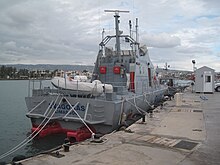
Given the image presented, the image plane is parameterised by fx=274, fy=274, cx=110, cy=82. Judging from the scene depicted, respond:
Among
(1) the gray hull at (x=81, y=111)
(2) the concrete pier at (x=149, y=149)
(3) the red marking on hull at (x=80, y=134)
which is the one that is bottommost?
(3) the red marking on hull at (x=80, y=134)

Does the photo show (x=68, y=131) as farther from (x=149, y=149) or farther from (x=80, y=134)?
(x=149, y=149)

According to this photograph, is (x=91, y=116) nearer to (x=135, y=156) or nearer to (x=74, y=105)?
(x=74, y=105)

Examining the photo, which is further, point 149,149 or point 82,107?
point 82,107

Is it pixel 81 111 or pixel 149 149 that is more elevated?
pixel 81 111

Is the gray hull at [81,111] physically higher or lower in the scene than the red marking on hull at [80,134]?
higher

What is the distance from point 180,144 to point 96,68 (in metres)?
10.1

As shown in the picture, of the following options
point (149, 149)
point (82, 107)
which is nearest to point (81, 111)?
point (82, 107)

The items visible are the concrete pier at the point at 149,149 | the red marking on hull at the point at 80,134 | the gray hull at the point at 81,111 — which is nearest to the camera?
the concrete pier at the point at 149,149

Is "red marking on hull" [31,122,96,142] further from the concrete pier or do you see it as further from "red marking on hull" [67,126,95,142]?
the concrete pier

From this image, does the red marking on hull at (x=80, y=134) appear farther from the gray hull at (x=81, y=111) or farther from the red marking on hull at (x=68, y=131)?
the gray hull at (x=81, y=111)

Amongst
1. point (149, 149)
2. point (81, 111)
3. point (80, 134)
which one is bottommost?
point (80, 134)

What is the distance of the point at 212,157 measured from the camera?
6.96 metres

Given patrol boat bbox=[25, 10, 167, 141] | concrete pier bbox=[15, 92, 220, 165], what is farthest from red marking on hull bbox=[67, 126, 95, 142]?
concrete pier bbox=[15, 92, 220, 165]

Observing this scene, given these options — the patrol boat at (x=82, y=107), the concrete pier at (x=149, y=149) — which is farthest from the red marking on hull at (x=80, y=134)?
the concrete pier at (x=149, y=149)
